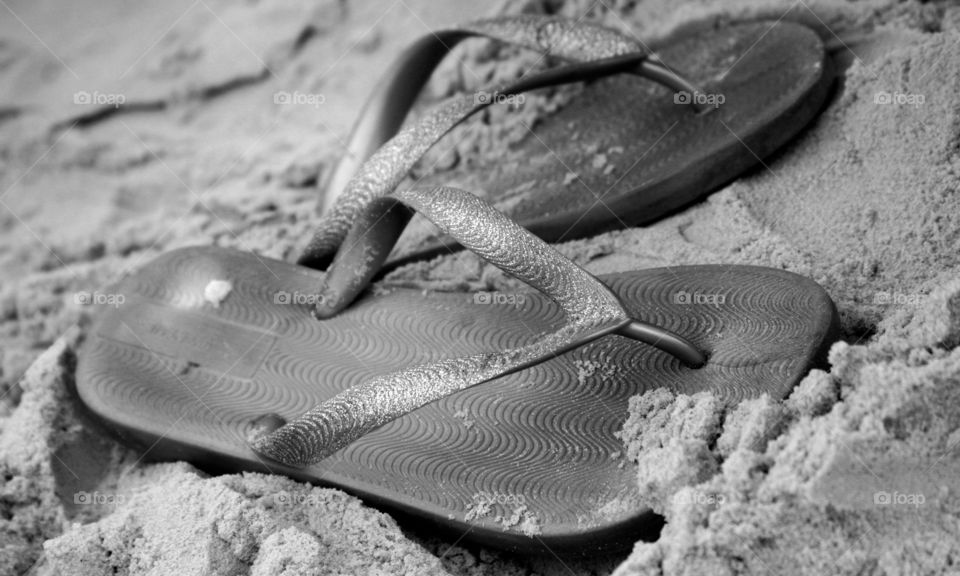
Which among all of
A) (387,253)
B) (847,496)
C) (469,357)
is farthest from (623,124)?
(847,496)

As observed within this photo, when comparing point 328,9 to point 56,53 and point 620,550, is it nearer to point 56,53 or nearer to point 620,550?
point 56,53

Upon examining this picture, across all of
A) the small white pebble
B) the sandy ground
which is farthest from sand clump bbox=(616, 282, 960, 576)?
the small white pebble

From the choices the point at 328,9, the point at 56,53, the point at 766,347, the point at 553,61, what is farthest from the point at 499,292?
the point at 56,53

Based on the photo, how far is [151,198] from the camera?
1.88 m

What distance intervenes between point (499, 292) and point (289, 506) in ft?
1.32

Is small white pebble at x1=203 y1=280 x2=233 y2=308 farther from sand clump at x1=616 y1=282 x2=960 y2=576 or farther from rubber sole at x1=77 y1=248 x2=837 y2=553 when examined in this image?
sand clump at x1=616 y1=282 x2=960 y2=576

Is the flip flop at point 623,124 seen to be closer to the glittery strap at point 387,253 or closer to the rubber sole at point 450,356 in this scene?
the glittery strap at point 387,253

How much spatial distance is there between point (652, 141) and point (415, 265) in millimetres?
410

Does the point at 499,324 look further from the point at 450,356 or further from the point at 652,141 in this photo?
the point at 652,141

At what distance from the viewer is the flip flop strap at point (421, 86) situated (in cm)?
130

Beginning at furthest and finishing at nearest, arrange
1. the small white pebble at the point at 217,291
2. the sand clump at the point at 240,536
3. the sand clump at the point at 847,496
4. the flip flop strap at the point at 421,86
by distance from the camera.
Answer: the small white pebble at the point at 217,291
the flip flop strap at the point at 421,86
the sand clump at the point at 240,536
the sand clump at the point at 847,496

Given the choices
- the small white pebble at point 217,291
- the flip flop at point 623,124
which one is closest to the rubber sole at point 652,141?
the flip flop at point 623,124

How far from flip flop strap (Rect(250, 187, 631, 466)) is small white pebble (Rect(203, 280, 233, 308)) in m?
0.32

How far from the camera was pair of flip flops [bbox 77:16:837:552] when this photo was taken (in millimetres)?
1030
